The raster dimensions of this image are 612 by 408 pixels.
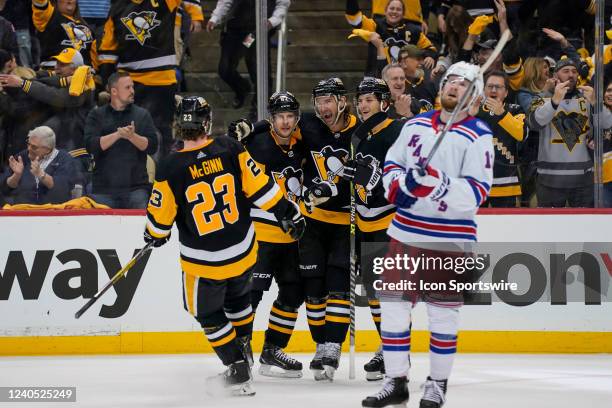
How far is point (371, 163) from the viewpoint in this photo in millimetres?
4977

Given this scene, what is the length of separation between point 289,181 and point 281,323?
72cm

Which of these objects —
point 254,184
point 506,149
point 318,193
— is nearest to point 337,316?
point 318,193

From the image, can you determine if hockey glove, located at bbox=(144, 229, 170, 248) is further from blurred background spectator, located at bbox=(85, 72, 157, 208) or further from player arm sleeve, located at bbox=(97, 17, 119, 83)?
player arm sleeve, located at bbox=(97, 17, 119, 83)

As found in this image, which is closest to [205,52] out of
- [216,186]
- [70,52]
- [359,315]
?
[70,52]

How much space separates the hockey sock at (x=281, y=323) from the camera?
5391 mm

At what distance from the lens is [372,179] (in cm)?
495

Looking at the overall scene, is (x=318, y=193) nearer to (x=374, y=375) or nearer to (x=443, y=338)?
(x=374, y=375)

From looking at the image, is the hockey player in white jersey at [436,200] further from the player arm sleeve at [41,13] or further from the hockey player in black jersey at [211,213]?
the player arm sleeve at [41,13]

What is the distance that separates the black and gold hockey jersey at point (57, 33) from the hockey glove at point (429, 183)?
343 centimetres

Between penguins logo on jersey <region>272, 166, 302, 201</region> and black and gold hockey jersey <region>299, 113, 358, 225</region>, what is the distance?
0.08m

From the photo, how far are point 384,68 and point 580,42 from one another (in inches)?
47.6

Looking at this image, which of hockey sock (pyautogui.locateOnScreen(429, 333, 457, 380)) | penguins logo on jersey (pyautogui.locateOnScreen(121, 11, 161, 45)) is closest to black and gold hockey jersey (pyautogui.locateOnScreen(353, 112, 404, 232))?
hockey sock (pyautogui.locateOnScreen(429, 333, 457, 380))

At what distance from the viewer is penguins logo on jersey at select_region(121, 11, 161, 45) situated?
6836 mm

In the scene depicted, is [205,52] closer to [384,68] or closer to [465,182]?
[384,68]
